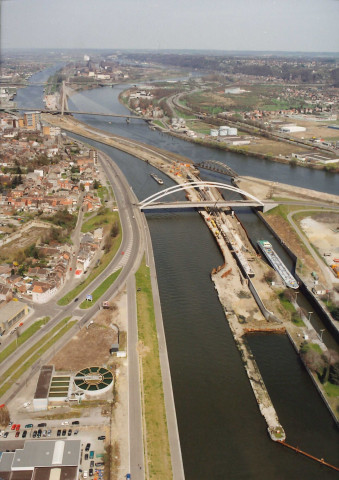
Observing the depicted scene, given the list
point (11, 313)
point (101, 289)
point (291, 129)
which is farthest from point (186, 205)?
point (291, 129)

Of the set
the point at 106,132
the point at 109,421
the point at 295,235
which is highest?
the point at 106,132

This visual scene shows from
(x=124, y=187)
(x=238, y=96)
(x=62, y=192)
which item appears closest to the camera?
(x=62, y=192)

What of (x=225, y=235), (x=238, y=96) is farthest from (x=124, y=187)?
(x=238, y=96)

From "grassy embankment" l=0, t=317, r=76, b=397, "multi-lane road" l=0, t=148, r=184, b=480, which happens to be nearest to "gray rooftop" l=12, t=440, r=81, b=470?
"multi-lane road" l=0, t=148, r=184, b=480

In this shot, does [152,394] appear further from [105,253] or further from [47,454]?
[105,253]

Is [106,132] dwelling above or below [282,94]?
below

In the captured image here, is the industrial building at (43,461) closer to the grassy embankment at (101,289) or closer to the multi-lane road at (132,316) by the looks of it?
the multi-lane road at (132,316)

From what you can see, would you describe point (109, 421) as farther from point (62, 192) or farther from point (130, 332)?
point (62, 192)
